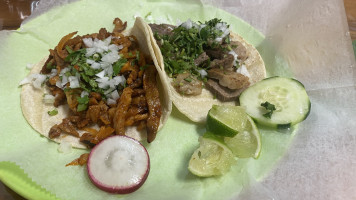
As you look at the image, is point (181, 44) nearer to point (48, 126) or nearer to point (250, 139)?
point (250, 139)

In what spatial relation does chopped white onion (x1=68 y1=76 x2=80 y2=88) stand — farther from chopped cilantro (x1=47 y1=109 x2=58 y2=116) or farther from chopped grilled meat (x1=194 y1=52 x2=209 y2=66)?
chopped grilled meat (x1=194 y1=52 x2=209 y2=66)

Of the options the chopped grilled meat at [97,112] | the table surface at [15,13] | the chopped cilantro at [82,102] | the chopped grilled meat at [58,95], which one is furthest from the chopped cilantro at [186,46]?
the table surface at [15,13]

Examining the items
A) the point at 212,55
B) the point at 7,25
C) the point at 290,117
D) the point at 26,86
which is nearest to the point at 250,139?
the point at 290,117

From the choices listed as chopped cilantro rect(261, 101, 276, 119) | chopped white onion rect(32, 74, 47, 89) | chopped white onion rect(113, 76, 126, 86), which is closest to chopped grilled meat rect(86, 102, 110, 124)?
chopped white onion rect(113, 76, 126, 86)

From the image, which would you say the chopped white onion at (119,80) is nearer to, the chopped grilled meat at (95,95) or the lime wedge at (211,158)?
the chopped grilled meat at (95,95)

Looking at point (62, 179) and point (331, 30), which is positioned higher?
point (331, 30)

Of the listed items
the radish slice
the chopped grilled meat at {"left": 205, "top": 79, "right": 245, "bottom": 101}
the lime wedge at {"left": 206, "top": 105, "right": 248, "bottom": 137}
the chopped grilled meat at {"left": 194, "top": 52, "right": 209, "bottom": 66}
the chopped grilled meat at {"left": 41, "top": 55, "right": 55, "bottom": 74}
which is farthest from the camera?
the chopped grilled meat at {"left": 194, "top": 52, "right": 209, "bottom": 66}

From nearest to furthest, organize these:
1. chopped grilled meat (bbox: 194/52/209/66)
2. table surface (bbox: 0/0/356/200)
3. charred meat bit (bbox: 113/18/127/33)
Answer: chopped grilled meat (bbox: 194/52/209/66)
charred meat bit (bbox: 113/18/127/33)
table surface (bbox: 0/0/356/200)
